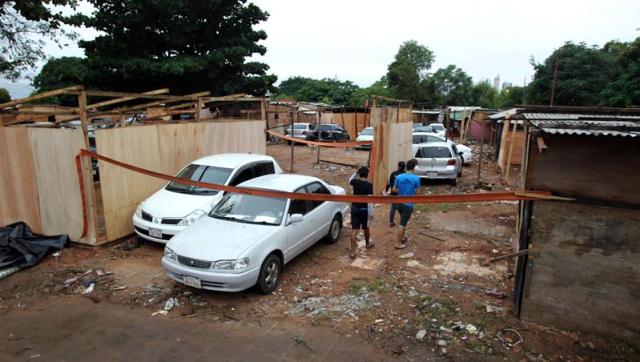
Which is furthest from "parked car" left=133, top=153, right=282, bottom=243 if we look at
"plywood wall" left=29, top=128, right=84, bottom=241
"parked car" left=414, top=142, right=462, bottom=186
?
"parked car" left=414, top=142, right=462, bottom=186

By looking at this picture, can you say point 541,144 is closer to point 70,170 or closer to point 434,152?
point 70,170

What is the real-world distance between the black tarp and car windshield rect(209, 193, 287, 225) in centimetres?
328

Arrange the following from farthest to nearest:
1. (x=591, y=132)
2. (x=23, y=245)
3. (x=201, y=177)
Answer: (x=201, y=177)
(x=23, y=245)
(x=591, y=132)

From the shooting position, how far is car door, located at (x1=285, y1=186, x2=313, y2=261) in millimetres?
6082

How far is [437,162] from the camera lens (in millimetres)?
12766

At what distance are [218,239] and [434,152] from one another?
943 cm

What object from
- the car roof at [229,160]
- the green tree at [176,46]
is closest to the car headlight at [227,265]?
the car roof at [229,160]

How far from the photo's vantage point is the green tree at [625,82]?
22.6m

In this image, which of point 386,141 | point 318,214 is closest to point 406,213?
point 318,214

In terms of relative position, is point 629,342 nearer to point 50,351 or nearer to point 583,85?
point 50,351

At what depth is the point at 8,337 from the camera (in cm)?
471

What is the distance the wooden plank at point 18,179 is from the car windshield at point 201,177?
Answer: 2.57 meters

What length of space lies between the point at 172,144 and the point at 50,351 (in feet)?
18.0

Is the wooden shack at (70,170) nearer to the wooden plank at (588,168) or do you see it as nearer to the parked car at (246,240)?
the parked car at (246,240)
